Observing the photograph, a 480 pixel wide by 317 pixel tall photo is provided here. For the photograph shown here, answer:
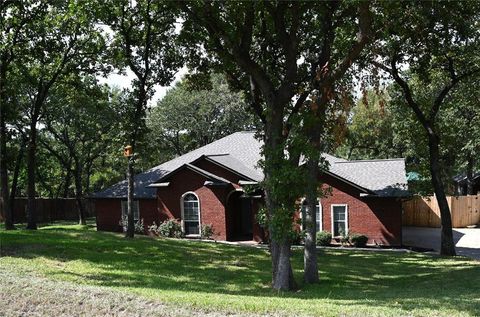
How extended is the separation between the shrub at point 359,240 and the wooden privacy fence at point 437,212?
447 inches

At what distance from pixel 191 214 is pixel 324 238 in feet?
24.1

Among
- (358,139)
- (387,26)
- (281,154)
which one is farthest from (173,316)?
(358,139)

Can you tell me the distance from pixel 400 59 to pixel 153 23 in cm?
1052

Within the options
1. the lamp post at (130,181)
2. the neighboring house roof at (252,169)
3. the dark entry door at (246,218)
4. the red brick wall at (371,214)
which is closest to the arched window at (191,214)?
the neighboring house roof at (252,169)

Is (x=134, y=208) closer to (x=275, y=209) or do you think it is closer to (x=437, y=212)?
(x=275, y=209)

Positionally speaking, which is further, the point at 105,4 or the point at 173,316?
the point at 105,4

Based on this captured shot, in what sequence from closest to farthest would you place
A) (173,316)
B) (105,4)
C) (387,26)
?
(173,316) < (387,26) < (105,4)

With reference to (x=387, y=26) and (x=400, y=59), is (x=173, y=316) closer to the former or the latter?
(x=387, y=26)

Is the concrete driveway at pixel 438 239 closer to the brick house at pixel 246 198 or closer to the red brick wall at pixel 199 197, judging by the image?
the brick house at pixel 246 198

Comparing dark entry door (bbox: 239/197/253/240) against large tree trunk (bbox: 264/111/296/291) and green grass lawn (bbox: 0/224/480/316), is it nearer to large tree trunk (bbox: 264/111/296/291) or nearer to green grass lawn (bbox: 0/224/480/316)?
green grass lawn (bbox: 0/224/480/316)

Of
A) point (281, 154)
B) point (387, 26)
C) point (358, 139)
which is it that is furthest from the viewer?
point (358, 139)

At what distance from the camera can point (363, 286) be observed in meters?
15.1

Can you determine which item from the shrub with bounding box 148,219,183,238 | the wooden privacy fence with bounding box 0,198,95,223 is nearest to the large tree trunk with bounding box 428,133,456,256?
the shrub with bounding box 148,219,183,238

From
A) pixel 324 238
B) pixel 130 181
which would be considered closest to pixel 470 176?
pixel 324 238
